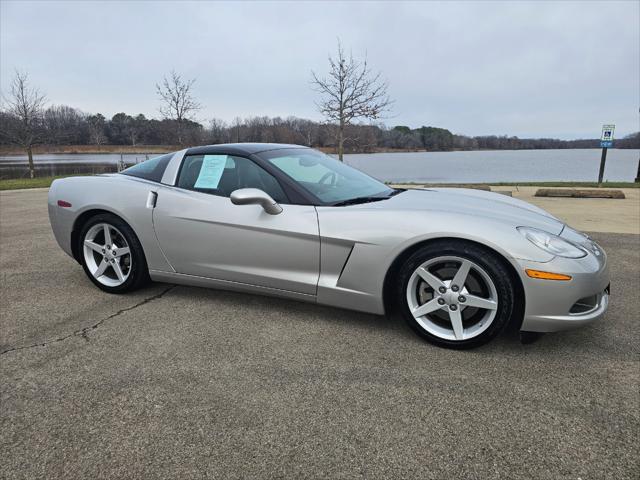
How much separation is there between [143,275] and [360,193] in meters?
1.90

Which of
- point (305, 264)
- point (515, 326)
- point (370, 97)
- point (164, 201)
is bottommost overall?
point (515, 326)

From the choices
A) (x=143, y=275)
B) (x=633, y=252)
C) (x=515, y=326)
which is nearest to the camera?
(x=515, y=326)

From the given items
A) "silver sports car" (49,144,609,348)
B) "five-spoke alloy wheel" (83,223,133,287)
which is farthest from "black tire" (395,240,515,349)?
"five-spoke alloy wheel" (83,223,133,287)

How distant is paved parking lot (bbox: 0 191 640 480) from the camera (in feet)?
5.34

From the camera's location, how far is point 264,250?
113 inches

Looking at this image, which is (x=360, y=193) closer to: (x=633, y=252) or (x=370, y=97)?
(x=633, y=252)

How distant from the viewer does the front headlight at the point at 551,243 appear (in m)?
2.35

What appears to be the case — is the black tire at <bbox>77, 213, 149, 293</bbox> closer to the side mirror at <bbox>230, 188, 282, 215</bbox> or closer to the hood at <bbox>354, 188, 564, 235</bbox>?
the side mirror at <bbox>230, 188, 282, 215</bbox>

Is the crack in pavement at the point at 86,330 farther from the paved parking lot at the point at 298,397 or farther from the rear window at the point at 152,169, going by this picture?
the rear window at the point at 152,169

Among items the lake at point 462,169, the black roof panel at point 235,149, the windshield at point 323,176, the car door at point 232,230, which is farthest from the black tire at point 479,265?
the lake at point 462,169

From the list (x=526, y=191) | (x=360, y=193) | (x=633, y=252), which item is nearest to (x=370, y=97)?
(x=526, y=191)

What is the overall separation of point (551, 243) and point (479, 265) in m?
0.45

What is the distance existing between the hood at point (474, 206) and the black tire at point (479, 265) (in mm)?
265

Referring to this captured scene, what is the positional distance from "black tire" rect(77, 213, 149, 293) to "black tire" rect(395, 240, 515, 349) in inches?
82.9
